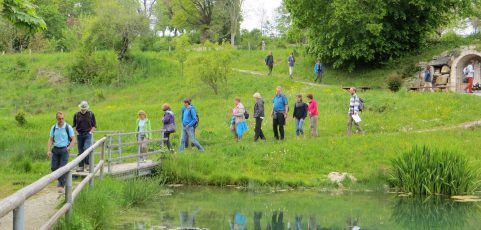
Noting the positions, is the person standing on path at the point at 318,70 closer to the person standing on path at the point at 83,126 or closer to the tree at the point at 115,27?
the tree at the point at 115,27

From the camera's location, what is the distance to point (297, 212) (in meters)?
14.3

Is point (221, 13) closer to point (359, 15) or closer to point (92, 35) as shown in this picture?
point (92, 35)

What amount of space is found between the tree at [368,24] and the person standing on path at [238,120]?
1807 centimetres

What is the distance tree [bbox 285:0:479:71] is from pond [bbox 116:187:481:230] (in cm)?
2361

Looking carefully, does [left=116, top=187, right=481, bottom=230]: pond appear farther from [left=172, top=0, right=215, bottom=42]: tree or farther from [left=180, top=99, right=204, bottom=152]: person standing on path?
[left=172, top=0, right=215, bottom=42]: tree

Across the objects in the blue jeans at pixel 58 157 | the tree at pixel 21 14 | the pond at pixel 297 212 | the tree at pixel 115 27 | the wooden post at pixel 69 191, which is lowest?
the pond at pixel 297 212

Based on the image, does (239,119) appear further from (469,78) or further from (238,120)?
(469,78)

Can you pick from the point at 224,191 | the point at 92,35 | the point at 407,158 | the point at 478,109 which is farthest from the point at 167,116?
the point at 92,35

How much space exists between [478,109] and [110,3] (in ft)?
109

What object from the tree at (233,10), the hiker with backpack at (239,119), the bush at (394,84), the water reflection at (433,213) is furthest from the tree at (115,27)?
the water reflection at (433,213)

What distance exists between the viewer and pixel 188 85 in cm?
4434

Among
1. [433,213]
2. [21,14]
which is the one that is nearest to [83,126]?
[21,14]

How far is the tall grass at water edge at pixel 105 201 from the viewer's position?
8797mm

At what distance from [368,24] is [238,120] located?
18.8 meters
